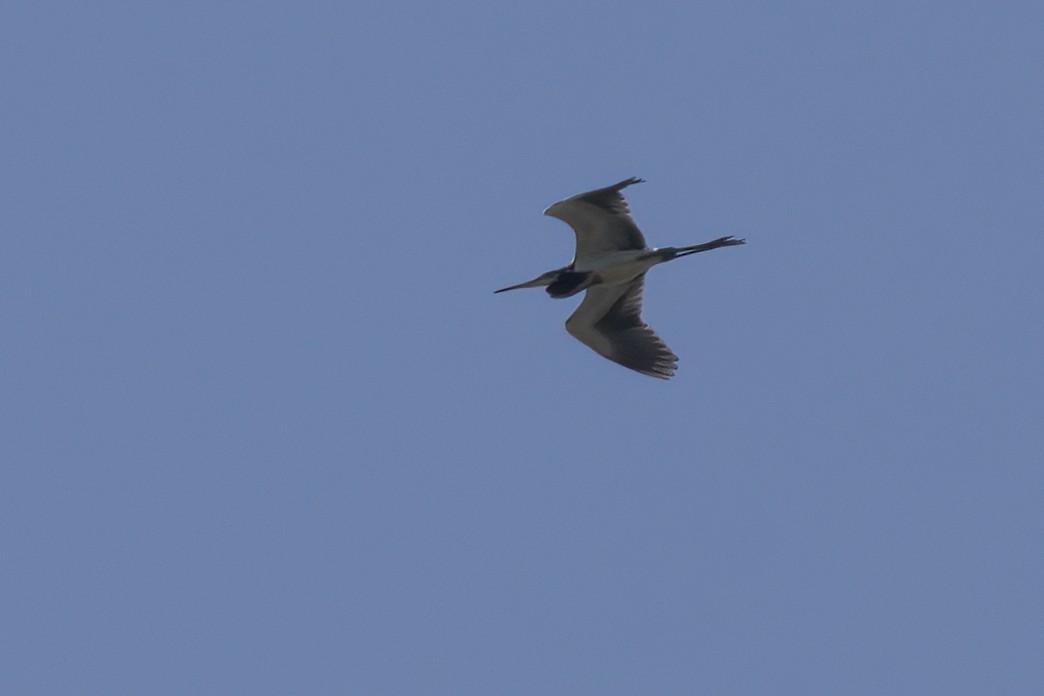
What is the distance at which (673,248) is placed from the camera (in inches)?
763

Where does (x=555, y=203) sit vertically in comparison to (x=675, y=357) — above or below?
above

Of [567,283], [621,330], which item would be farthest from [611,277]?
[621,330]

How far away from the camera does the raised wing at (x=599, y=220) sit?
18703mm

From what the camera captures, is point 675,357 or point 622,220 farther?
point 675,357

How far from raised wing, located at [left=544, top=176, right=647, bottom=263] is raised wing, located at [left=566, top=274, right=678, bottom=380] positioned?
1011 millimetres

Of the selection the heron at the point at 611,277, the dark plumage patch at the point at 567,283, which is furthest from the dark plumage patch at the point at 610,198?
the dark plumage patch at the point at 567,283

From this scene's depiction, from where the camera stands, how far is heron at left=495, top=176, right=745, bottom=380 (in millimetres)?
18969

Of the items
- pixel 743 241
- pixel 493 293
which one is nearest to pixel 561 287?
pixel 493 293

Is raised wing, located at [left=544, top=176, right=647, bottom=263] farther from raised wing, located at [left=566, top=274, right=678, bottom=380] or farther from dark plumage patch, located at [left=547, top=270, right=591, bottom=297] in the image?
raised wing, located at [left=566, top=274, right=678, bottom=380]

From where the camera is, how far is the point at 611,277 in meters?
19.9

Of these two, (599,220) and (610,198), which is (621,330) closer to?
(599,220)

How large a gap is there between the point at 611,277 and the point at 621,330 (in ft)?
3.39

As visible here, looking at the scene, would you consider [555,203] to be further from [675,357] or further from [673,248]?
[675,357]

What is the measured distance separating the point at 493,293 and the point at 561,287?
0.86m
